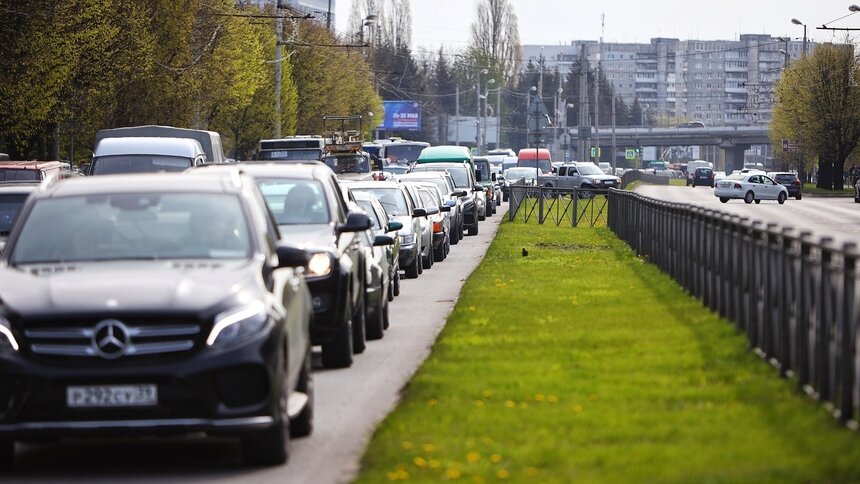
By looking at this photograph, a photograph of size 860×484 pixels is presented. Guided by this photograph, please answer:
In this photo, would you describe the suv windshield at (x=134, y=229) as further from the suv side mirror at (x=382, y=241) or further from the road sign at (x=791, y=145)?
the road sign at (x=791, y=145)

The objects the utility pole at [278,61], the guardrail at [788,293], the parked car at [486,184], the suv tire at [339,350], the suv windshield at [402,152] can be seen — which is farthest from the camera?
the suv windshield at [402,152]

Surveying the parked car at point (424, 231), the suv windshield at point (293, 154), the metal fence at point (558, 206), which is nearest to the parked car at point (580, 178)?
the metal fence at point (558, 206)

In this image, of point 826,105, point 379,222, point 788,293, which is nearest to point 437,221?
point 379,222

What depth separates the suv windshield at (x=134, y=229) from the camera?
1030 centimetres

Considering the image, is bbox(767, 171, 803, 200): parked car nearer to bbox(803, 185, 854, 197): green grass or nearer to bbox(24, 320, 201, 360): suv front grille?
bbox(803, 185, 854, 197): green grass

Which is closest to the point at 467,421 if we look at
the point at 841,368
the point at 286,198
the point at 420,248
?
the point at 841,368

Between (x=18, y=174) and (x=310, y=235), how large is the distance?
1467 centimetres

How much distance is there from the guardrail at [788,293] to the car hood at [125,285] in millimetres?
3172

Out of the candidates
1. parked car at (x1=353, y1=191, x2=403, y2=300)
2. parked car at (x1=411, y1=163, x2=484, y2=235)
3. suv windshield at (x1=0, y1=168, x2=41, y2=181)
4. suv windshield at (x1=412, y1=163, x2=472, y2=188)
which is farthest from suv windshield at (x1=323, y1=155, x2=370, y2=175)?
parked car at (x1=353, y1=191, x2=403, y2=300)

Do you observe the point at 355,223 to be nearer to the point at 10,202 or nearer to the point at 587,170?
the point at 10,202

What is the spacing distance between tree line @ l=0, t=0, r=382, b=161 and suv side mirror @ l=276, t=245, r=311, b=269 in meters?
30.6

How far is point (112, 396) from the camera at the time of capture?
9117 millimetres

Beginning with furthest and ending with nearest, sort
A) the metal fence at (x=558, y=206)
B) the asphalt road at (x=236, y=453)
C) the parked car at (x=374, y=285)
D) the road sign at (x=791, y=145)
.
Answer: the road sign at (x=791, y=145) < the metal fence at (x=558, y=206) < the parked car at (x=374, y=285) < the asphalt road at (x=236, y=453)

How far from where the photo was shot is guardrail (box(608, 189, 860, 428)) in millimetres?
9977
